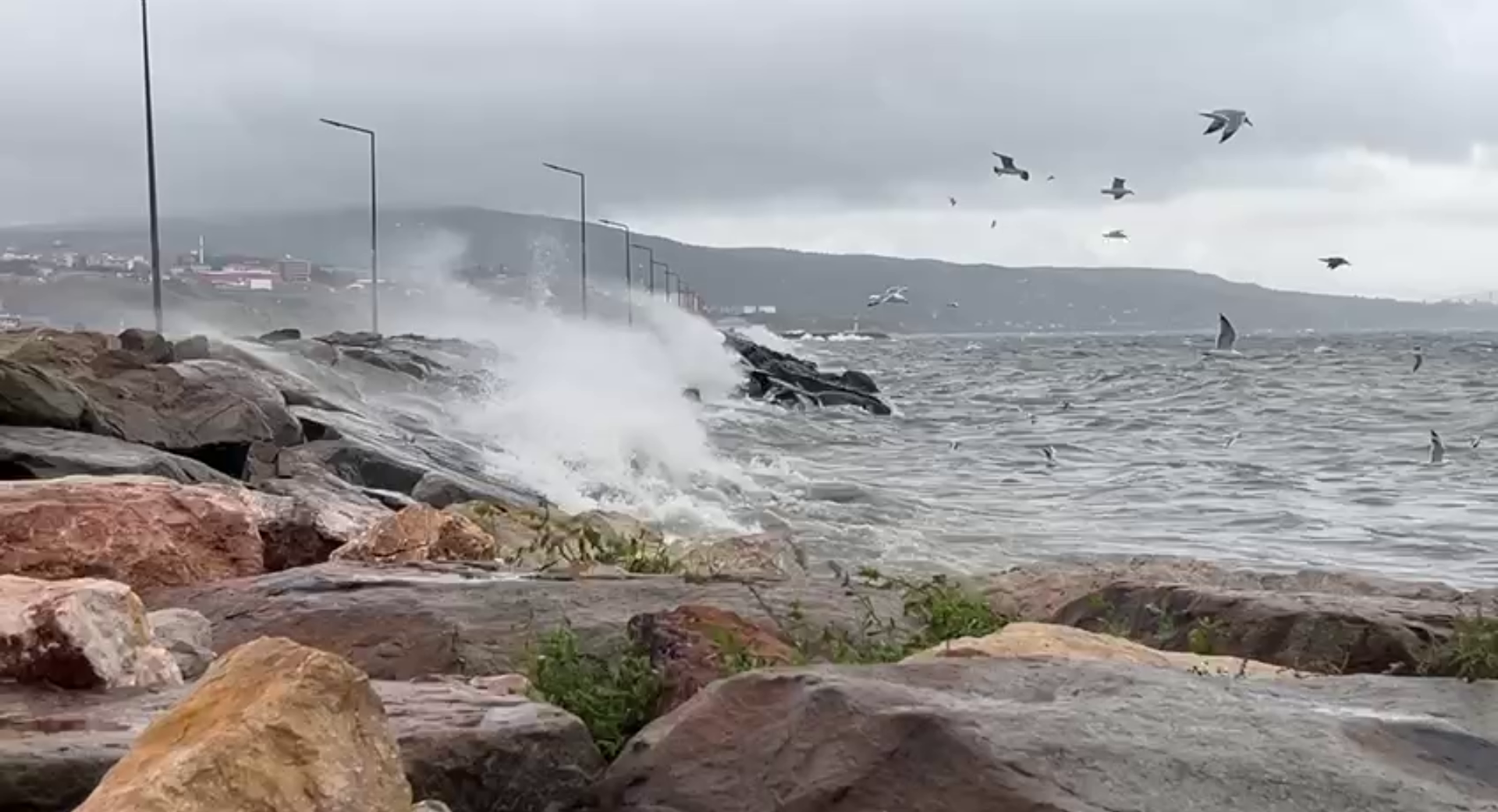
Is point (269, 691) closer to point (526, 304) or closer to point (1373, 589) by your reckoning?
point (1373, 589)

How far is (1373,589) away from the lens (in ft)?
30.1

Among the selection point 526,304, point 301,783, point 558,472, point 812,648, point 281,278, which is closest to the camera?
point 301,783

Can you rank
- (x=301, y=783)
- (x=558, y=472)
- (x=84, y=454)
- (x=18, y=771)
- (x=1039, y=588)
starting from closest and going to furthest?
(x=301, y=783) < (x=18, y=771) < (x=1039, y=588) < (x=84, y=454) < (x=558, y=472)

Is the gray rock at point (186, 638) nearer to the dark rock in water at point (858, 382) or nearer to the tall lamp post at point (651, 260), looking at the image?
the dark rock in water at point (858, 382)

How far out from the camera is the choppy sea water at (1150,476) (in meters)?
14.5

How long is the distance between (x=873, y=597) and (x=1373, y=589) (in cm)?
385

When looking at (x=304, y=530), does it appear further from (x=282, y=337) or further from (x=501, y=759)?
(x=282, y=337)

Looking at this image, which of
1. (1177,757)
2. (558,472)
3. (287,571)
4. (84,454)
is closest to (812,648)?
(1177,757)

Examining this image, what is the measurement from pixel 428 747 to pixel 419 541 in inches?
164

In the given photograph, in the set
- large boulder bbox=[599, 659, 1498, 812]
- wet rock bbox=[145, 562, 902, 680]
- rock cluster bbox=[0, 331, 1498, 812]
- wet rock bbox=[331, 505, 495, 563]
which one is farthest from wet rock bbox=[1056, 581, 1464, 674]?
wet rock bbox=[331, 505, 495, 563]

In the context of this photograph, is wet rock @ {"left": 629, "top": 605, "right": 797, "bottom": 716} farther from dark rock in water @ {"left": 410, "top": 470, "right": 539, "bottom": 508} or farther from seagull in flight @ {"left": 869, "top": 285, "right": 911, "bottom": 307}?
seagull in flight @ {"left": 869, "top": 285, "right": 911, "bottom": 307}

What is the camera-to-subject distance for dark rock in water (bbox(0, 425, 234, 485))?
8836 mm

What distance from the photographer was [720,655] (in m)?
4.49

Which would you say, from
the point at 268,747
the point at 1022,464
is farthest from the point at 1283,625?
the point at 1022,464
